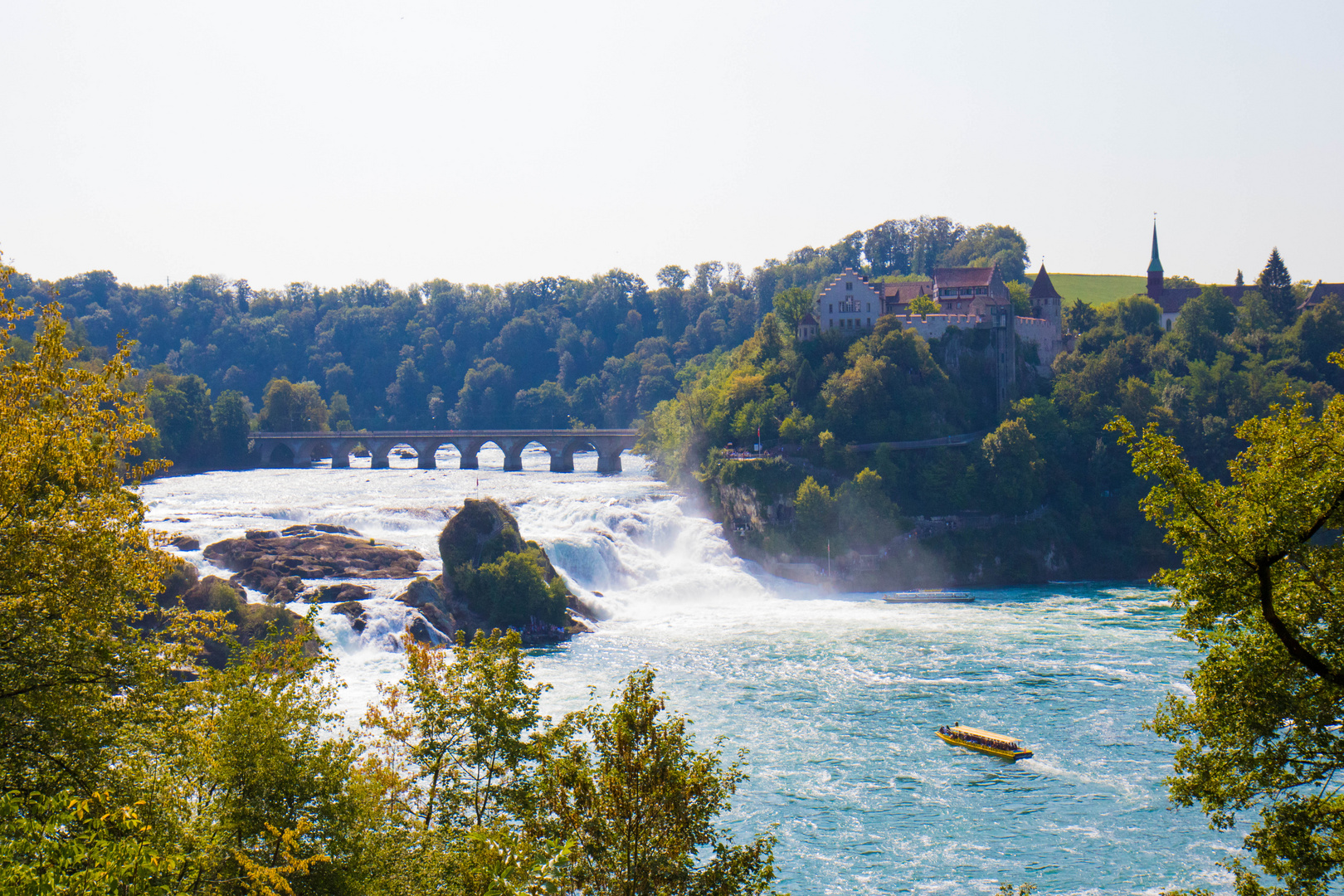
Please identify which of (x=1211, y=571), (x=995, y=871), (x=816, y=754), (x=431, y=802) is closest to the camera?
(x=1211, y=571)

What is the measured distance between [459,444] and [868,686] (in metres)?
95.7

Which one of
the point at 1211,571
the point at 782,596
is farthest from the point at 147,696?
the point at 782,596

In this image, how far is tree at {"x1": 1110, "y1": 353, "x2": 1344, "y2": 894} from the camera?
13.9 metres

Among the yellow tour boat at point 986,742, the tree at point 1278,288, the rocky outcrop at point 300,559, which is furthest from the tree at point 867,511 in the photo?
the tree at point 1278,288

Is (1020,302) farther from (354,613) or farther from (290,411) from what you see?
(290,411)

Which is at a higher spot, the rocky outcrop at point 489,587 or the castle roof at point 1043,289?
the castle roof at point 1043,289

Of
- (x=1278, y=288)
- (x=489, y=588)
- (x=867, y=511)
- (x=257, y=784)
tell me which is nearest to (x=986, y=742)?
(x=489, y=588)

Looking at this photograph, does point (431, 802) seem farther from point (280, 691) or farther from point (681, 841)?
point (681, 841)

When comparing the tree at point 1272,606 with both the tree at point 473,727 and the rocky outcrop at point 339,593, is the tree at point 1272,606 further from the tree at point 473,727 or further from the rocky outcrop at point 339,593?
the rocky outcrop at point 339,593

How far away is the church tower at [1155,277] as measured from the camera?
5079 inches

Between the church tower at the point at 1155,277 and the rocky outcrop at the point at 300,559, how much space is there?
322ft

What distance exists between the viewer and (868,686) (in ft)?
167

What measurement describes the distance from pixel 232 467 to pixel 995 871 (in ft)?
387

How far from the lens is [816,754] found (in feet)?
137
